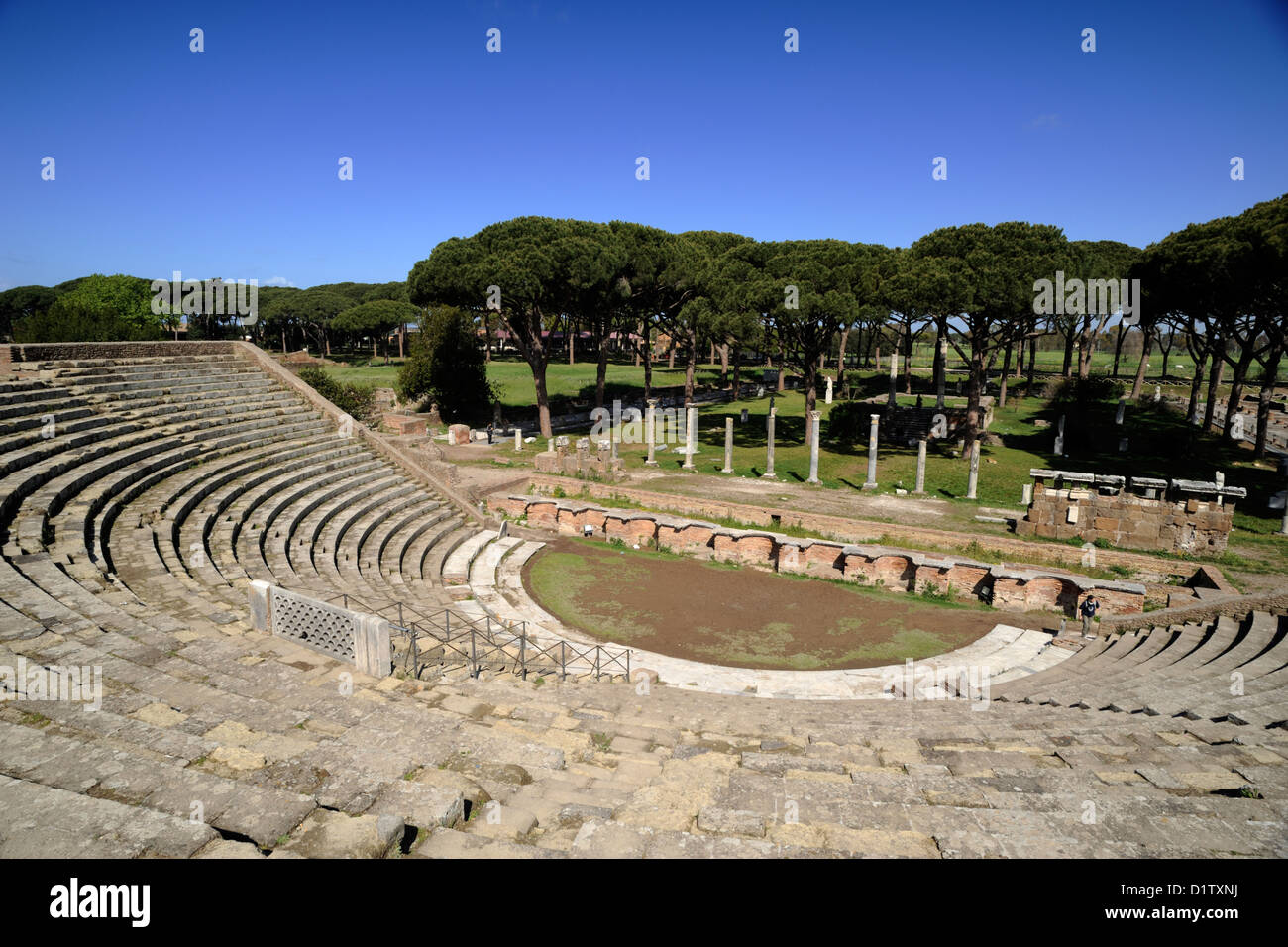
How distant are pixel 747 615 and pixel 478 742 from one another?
1071cm

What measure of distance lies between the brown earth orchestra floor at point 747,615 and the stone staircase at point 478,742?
191cm

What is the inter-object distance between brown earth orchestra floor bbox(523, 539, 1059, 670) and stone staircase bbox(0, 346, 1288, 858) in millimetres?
1908

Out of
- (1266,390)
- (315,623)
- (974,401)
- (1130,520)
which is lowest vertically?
(315,623)

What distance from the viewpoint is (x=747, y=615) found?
57.5 ft

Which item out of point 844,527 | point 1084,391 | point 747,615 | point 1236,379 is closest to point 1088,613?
point 844,527

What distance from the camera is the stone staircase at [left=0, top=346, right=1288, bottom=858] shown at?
576 centimetres

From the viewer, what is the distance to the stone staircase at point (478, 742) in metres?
5.76

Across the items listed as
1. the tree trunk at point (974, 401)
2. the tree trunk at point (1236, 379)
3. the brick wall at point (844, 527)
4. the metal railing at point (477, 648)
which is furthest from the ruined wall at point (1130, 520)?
the tree trunk at point (1236, 379)

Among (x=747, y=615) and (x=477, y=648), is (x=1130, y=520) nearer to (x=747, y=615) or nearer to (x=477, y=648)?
(x=747, y=615)

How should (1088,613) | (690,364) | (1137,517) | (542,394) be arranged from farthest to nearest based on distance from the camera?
(690,364)
(542,394)
(1137,517)
(1088,613)

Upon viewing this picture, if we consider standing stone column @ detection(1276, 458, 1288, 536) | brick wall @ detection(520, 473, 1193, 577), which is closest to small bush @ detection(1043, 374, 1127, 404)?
standing stone column @ detection(1276, 458, 1288, 536)

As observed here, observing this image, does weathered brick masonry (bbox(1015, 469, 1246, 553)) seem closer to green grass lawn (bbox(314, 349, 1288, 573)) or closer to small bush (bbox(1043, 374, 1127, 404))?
green grass lawn (bbox(314, 349, 1288, 573))
